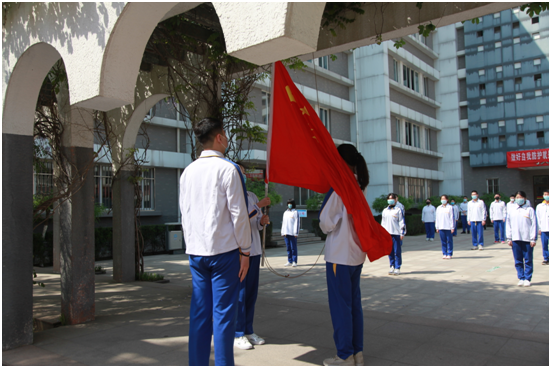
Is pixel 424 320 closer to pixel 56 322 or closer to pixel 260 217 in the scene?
pixel 260 217

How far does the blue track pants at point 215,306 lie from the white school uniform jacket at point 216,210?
0.30 ft

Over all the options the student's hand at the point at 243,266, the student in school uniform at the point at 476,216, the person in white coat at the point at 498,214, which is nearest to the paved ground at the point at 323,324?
the student's hand at the point at 243,266

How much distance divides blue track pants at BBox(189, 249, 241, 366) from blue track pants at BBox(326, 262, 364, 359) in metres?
1.04

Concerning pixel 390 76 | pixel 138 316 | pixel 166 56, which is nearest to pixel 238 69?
pixel 166 56

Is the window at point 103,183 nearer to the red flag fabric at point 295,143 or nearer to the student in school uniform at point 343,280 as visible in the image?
the red flag fabric at point 295,143

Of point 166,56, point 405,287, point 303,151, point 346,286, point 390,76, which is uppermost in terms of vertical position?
point 390,76

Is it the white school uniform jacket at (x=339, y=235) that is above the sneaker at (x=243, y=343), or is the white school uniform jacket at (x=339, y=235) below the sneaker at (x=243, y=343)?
above

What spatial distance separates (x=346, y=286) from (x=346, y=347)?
0.56 metres

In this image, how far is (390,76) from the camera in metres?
29.4

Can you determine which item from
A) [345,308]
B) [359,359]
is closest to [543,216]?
[359,359]

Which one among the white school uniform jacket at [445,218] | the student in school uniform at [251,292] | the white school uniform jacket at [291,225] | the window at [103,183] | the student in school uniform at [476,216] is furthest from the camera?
the window at [103,183]

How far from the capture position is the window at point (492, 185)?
36.1 metres

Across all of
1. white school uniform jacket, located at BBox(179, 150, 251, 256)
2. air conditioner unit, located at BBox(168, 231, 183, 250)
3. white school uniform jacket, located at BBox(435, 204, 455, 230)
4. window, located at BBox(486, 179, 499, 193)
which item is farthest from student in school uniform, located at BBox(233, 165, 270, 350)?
window, located at BBox(486, 179, 499, 193)

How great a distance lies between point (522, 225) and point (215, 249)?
7.29 meters
